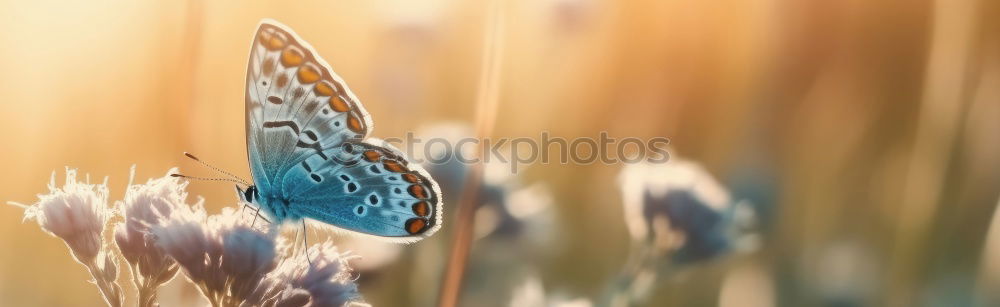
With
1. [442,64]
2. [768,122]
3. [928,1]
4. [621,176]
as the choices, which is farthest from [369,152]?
[928,1]

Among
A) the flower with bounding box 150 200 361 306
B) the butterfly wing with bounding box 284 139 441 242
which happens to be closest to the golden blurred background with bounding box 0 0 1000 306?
the butterfly wing with bounding box 284 139 441 242

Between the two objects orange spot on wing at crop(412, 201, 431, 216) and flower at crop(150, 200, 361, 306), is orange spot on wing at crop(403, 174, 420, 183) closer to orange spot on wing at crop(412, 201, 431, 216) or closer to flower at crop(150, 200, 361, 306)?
orange spot on wing at crop(412, 201, 431, 216)

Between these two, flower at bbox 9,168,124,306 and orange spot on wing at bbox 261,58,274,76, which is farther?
orange spot on wing at bbox 261,58,274,76

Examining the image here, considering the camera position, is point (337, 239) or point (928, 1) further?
point (928, 1)

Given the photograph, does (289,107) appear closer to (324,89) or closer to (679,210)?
(324,89)

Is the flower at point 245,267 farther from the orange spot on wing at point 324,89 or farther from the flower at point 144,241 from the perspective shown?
the orange spot on wing at point 324,89

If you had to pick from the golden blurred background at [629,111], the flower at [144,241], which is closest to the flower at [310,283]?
the flower at [144,241]

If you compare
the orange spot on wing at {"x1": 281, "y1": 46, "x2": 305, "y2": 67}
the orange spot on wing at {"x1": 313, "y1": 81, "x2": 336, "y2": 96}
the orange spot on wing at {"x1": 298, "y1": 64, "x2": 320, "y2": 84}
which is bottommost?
the orange spot on wing at {"x1": 313, "y1": 81, "x2": 336, "y2": 96}

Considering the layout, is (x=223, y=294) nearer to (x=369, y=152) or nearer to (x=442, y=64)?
(x=369, y=152)
